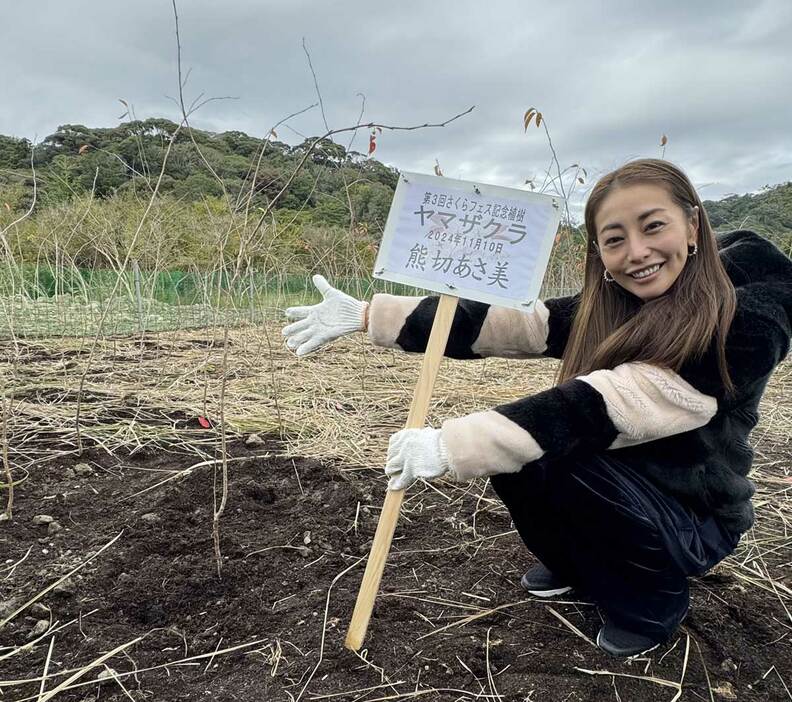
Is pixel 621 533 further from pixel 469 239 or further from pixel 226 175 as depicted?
pixel 226 175

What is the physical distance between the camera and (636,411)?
2.85 ft

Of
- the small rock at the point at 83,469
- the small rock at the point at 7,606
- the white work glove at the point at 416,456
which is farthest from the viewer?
the small rock at the point at 83,469

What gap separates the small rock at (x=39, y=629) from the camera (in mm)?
1046

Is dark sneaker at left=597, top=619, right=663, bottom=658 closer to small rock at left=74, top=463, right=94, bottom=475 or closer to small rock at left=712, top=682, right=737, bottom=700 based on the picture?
small rock at left=712, top=682, right=737, bottom=700

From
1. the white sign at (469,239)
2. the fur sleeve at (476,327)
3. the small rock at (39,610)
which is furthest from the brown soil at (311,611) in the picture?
the white sign at (469,239)

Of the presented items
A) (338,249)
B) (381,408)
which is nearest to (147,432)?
(381,408)

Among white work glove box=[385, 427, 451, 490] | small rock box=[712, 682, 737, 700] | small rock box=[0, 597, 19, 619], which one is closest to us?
white work glove box=[385, 427, 451, 490]

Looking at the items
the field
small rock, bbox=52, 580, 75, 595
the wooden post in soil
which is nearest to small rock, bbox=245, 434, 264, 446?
the field

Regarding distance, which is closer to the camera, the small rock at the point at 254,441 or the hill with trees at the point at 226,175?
the hill with trees at the point at 226,175

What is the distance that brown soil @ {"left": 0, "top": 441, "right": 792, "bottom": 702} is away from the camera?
953 millimetres

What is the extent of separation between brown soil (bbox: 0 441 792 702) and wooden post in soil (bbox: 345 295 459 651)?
2.8 inches

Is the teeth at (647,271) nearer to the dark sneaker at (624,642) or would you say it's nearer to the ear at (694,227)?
the ear at (694,227)

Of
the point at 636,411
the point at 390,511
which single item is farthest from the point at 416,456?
the point at 636,411

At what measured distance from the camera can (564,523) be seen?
3.45 feet
